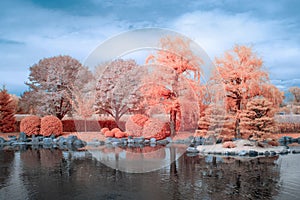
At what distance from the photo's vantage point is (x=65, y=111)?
1975 centimetres

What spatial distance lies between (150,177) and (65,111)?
49.8ft

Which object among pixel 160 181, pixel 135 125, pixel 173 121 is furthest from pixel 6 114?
pixel 160 181

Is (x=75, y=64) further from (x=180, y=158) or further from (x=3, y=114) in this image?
(x=180, y=158)

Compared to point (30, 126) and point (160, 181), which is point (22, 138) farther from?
point (160, 181)

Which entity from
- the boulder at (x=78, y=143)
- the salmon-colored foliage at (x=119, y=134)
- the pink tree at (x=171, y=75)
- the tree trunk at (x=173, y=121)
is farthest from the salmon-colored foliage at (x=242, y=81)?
the boulder at (x=78, y=143)

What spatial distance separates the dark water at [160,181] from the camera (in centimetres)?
457

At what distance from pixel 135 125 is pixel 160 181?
8.65m

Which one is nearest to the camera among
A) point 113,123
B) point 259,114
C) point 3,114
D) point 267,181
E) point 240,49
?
point 267,181

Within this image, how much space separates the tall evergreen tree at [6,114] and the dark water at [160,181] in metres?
11.1

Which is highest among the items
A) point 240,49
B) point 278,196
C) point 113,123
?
point 240,49

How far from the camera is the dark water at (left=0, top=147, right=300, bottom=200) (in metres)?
4.57

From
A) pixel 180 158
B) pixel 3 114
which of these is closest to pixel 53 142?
pixel 3 114

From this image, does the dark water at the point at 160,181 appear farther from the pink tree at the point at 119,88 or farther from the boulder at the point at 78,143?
the pink tree at the point at 119,88

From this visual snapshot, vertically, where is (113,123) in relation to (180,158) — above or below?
above
